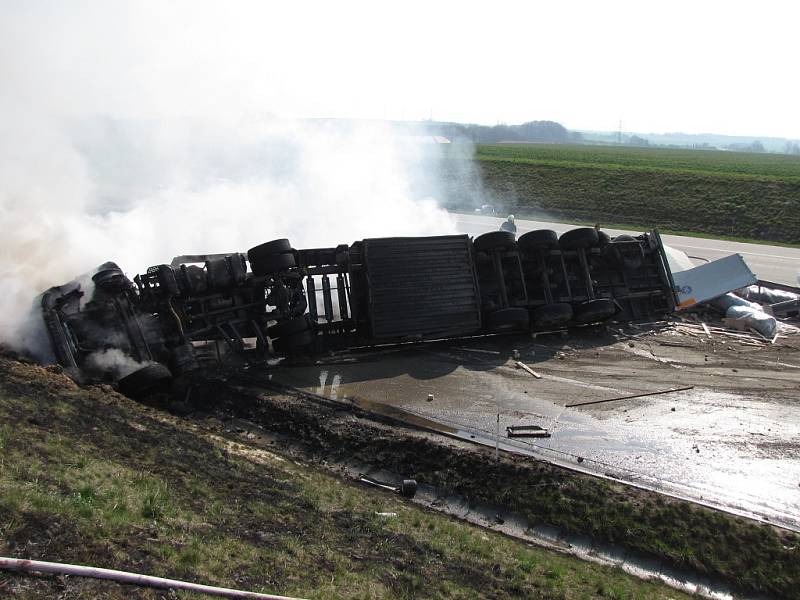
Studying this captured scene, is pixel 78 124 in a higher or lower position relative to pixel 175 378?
higher

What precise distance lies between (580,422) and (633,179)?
31.5 m

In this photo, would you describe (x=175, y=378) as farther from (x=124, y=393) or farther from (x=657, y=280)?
(x=657, y=280)

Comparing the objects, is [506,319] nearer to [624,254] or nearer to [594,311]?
[594,311]

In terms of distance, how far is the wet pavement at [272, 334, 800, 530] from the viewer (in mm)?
9523

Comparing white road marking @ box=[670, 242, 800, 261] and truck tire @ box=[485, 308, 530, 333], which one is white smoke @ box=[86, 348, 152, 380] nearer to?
truck tire @ box=[485, 308, 530, 333]

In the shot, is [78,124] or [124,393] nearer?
[124,393]

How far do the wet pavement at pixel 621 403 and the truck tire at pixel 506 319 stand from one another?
1.24 feet

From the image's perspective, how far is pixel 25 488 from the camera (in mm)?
6059

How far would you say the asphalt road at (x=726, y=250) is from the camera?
2256cm

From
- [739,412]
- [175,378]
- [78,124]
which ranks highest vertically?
[78,124]

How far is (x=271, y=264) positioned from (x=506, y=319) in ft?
15.1

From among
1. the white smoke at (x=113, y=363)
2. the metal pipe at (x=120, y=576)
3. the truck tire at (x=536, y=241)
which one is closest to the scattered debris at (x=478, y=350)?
the truck tire at (x=536, y=241)

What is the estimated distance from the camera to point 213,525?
6574 mm

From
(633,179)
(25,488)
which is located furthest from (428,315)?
(633,179)
